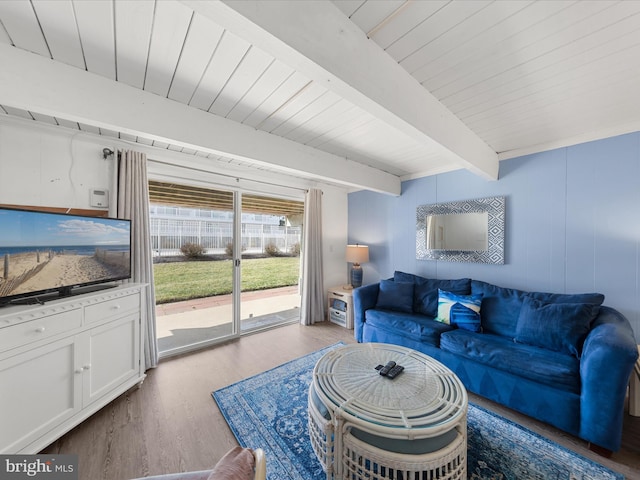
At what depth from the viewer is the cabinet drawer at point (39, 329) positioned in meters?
1.34

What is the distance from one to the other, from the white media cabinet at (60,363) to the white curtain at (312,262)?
222cm

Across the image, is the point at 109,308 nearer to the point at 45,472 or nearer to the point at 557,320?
→ the point at 45,472

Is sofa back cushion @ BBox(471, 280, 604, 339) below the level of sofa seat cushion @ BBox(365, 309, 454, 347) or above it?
above

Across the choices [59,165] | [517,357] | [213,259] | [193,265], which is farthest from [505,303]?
[59,165]

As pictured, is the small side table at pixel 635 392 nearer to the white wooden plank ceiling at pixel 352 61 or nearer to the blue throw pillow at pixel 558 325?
the blue throw pillow at pixel 558 325

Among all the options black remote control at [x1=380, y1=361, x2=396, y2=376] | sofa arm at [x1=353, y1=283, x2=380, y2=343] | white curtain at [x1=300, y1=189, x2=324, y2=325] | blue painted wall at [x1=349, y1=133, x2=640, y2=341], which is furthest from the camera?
white curtain at [x1=300, y1=189, x2=324, y2=325]

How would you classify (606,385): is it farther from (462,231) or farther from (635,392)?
(462,231)

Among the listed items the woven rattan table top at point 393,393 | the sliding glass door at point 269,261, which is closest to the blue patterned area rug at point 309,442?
the woven rattan table top at point 393,393

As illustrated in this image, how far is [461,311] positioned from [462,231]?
105 centimetres

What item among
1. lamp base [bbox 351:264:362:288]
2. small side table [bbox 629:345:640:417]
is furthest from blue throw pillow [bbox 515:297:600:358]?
lamp base [bbox 351:264:362:288]

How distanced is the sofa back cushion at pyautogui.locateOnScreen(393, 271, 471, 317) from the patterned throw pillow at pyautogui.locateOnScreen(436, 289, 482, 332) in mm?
191

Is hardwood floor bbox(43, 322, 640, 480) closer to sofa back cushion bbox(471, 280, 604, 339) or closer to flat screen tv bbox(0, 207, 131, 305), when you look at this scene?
sofa back cushion bbox(471, 280, 604, 339)

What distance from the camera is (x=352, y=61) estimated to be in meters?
1.17

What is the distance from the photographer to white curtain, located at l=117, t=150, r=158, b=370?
2.33 metres
